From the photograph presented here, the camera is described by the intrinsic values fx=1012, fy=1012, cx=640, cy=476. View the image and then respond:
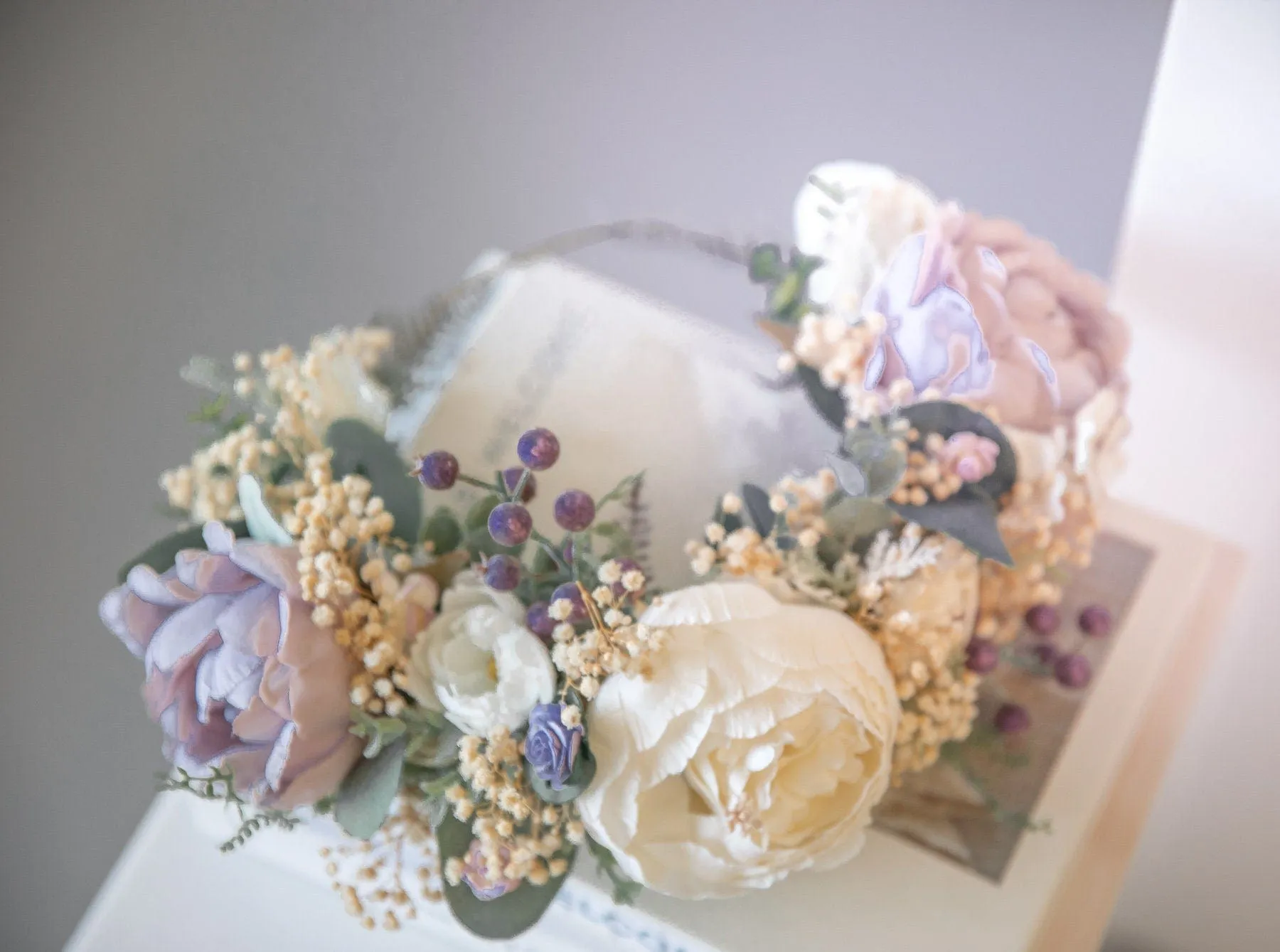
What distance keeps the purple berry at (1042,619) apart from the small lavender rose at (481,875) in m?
0.39

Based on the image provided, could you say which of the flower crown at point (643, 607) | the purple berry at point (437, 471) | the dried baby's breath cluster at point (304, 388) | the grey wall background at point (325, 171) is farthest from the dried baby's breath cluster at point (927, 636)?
the grey wall background at point (325, 171)

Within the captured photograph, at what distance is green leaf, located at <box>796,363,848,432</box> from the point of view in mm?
598

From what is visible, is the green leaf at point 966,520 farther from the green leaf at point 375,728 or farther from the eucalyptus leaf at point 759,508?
the green leaf at point 375,728

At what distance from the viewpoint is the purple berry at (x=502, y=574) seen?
49 cm

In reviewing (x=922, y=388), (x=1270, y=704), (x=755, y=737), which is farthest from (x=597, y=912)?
(x=1270, y=704)

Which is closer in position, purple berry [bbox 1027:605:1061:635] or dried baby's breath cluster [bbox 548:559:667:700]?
dried baby's breath cluster [bbox 548:559:667:700]

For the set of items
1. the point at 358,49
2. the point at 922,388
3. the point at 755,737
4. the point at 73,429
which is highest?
the point at 358,49

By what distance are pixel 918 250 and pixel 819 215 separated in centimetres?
11

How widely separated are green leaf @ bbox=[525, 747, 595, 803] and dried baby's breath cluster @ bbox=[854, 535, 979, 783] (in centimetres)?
17

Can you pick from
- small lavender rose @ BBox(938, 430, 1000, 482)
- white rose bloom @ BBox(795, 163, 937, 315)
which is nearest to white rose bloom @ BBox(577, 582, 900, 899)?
small lavender rose @ BBox(938, 430, 1000, 482)

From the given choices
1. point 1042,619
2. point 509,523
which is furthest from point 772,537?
point 1042,619

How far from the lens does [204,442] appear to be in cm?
65

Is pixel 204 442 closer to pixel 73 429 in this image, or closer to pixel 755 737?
pixel 755 737

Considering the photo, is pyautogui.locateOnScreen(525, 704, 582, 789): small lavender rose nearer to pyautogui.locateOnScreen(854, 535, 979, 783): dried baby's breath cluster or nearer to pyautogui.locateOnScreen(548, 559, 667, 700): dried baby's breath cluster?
pyautogui.locateOnScreen(548, 559, 667, 700): dried baby's breath cluster
